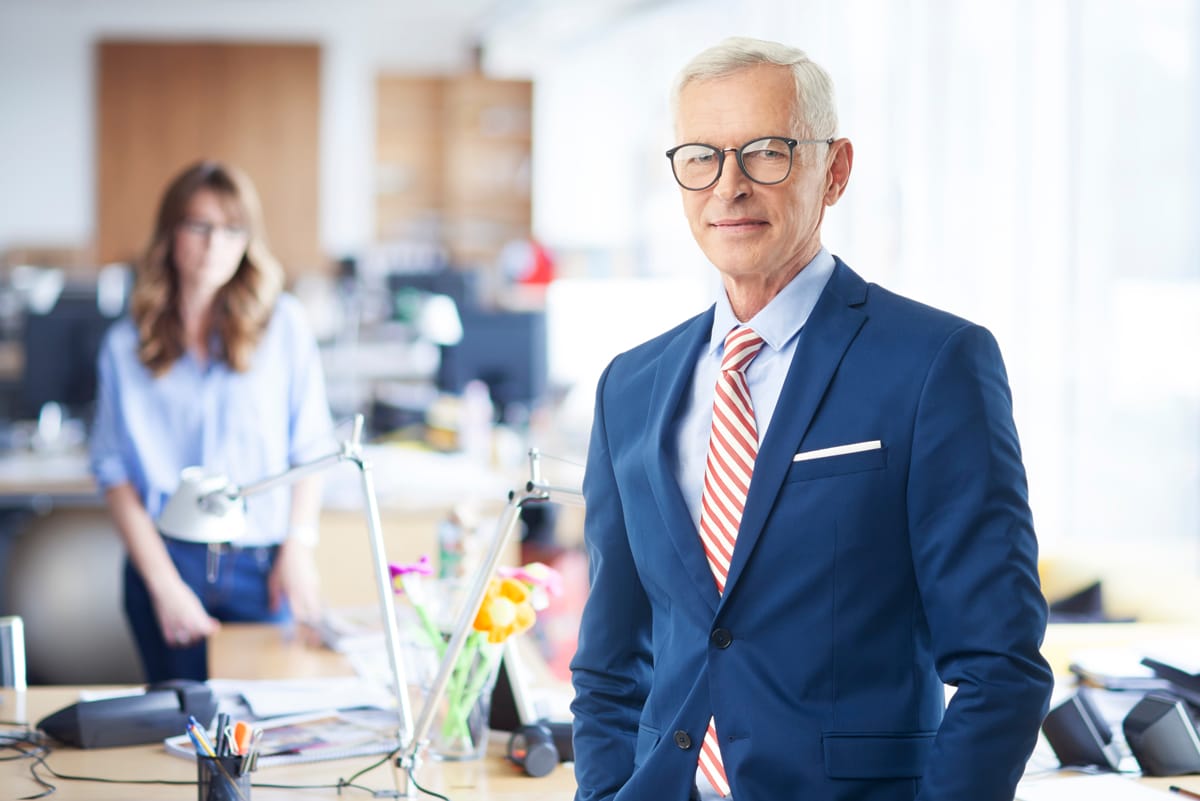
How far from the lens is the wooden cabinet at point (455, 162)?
1122 cm

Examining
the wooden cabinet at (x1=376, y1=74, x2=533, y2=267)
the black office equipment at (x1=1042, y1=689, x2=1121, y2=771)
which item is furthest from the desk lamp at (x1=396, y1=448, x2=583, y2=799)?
the wooden cabinet at (x1=376, y1=74, x2=533, y2=267)

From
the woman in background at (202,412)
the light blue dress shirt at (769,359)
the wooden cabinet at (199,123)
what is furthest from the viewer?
the wooden cabinet at (199,123)

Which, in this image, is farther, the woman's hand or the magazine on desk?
the woman's hand

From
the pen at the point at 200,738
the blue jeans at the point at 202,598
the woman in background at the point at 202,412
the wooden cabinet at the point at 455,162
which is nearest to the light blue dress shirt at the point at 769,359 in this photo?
the pen at the point at 200,738

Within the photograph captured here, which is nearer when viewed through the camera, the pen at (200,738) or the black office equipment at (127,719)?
the pen at (200,738)

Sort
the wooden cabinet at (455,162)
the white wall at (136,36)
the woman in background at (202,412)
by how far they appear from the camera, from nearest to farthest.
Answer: the woman in background at (202,412)
the white wall at (136,36)
the wooden cabinet at (455,162)

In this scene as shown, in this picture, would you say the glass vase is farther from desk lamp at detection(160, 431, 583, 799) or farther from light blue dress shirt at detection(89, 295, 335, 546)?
light blue dress shirt at detection(89, 295, 335, 546)

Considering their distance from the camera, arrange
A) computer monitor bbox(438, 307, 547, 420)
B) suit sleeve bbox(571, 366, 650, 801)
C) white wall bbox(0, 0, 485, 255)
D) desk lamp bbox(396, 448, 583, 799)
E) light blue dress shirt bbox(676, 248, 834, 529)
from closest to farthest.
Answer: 1. light blue dress shirt bbox(676, 248, 834, 529)
2. suit sleeve bbox(571, 366, 650, 801)
3. desk lamp bbox(396, 448, 583, 799)
4. computer monitor bbox(438, 307, 547, 420)
5. white wall bbox(0, 0, 485, 255)

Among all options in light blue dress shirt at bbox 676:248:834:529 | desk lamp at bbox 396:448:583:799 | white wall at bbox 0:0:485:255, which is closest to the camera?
light blue dress shirt at bbox 676:248:834:529

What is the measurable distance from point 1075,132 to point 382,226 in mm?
8658

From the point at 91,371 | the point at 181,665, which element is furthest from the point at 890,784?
the point at 91,371

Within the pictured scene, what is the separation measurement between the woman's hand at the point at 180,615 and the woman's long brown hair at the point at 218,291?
1.59 ft

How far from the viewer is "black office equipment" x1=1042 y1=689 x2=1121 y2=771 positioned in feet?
Answer: 6.01

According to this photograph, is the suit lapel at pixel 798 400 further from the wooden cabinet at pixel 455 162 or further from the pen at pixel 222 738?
the wooden cabinet at pixel 455 162
